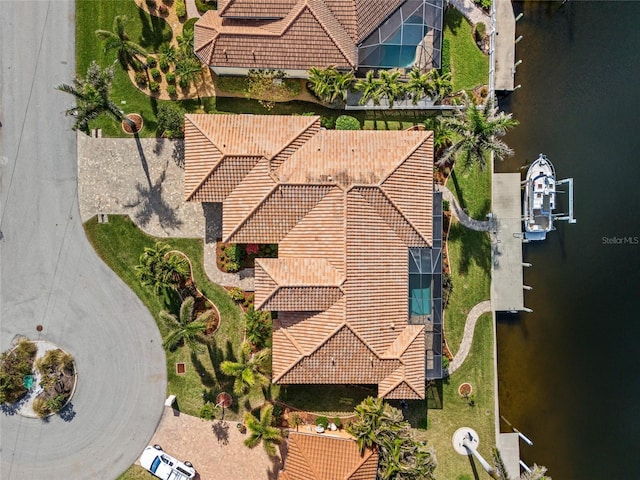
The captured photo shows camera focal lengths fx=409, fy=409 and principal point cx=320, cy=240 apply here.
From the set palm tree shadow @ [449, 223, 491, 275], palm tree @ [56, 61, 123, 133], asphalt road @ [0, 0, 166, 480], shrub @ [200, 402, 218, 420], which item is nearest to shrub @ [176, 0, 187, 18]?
palm tree @ [56, 61, 123, 133]

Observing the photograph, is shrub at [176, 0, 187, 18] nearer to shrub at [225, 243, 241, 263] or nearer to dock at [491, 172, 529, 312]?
shrub at [225, 243, 241, 263]

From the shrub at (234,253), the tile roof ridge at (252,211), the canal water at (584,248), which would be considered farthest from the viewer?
the canal water at (584,248)

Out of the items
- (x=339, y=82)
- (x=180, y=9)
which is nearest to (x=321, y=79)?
(x=339, y=82)

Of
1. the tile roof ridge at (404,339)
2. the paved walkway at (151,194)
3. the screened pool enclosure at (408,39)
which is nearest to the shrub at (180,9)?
the paved walkway at (151,194)

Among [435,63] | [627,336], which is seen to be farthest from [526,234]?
[435,63]

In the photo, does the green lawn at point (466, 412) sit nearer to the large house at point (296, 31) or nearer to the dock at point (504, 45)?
the dock at point (504, 45)

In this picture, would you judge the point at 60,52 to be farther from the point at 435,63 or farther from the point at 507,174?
the point at 507,174
